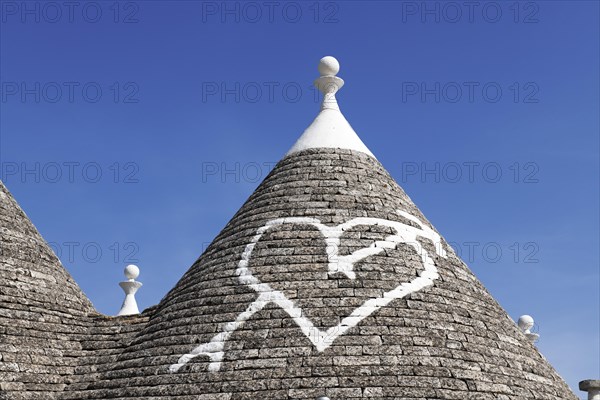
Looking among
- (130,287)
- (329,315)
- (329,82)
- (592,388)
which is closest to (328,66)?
(329,82)

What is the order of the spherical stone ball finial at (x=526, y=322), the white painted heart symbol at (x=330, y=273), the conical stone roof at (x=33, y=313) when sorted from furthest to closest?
the spherical stone ball finial at (x=526, y=322) → the conical stone roof at (x=33, y=313) → the white painted heart symbol at (x=330, y=273)

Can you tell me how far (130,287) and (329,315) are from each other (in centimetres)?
627

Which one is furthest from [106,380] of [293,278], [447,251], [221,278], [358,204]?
[447,251]

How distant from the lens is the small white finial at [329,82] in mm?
14484

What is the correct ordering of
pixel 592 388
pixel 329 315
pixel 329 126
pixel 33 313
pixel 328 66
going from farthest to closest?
1. pixel 328 66
2. pixel 329 126
3. pixel 33 313
4. pixel 592 388
5. pixel 329 315

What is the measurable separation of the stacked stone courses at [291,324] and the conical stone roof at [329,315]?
0.06 ft

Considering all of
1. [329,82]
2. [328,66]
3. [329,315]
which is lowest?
[329,315]

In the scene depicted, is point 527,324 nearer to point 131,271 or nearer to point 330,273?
point 330,273

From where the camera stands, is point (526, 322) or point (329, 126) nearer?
point (329, 126)

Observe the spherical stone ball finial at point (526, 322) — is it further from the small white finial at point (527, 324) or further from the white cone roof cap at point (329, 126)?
the white cone roof cap at point (329, 126)

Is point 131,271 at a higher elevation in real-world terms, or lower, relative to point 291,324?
higher

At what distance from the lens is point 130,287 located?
54.2ft

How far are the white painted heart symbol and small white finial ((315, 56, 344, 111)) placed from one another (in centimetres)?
246

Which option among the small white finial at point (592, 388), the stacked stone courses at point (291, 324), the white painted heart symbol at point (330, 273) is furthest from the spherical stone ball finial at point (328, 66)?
the small white finial at point (592, 388)
